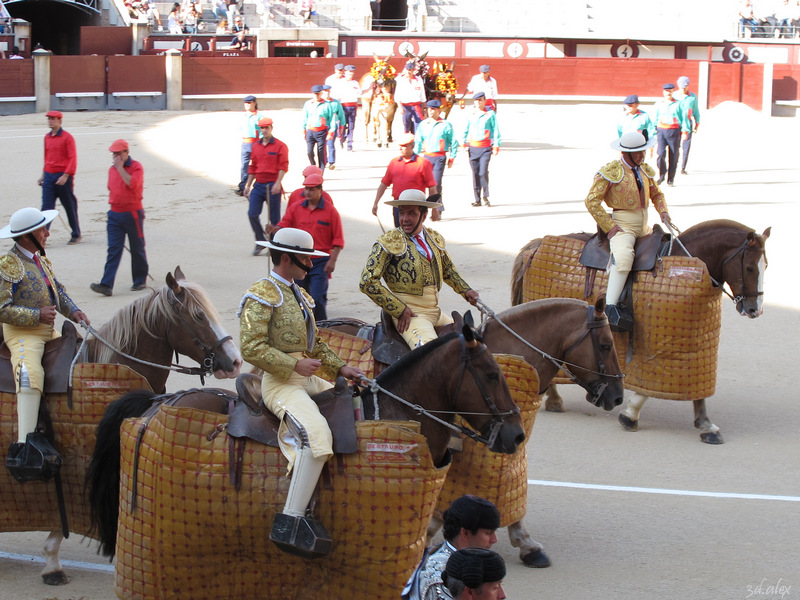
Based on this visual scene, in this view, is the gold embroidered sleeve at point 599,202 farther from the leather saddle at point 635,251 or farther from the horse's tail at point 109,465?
the horse's tail at point 109,465

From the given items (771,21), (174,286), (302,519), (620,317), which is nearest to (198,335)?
(174,286)

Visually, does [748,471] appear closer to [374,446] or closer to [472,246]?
[374,446]

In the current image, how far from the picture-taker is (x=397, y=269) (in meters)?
5.78

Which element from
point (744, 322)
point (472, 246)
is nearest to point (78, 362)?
point (744, 322)

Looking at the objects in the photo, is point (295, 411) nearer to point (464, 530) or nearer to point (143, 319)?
point (464, 530)

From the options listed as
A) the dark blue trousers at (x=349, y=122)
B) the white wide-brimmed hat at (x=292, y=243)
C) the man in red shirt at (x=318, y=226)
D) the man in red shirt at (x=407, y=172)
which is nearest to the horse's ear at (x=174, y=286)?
the white wide-brimmed hat at (x=292, y=243)

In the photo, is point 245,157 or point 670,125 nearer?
point 245,157

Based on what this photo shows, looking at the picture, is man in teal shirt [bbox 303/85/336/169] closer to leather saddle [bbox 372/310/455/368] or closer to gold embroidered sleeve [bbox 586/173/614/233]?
gold embroidered sleeve [bbox 586/173/614/233]

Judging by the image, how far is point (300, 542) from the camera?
163 inches

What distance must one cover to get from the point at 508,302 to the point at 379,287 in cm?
530

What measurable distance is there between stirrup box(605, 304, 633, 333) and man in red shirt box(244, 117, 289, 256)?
19.1ft

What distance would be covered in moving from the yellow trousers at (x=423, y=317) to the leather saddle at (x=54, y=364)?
175cm

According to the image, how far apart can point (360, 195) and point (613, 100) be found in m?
16.1

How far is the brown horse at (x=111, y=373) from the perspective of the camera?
16.8ft
